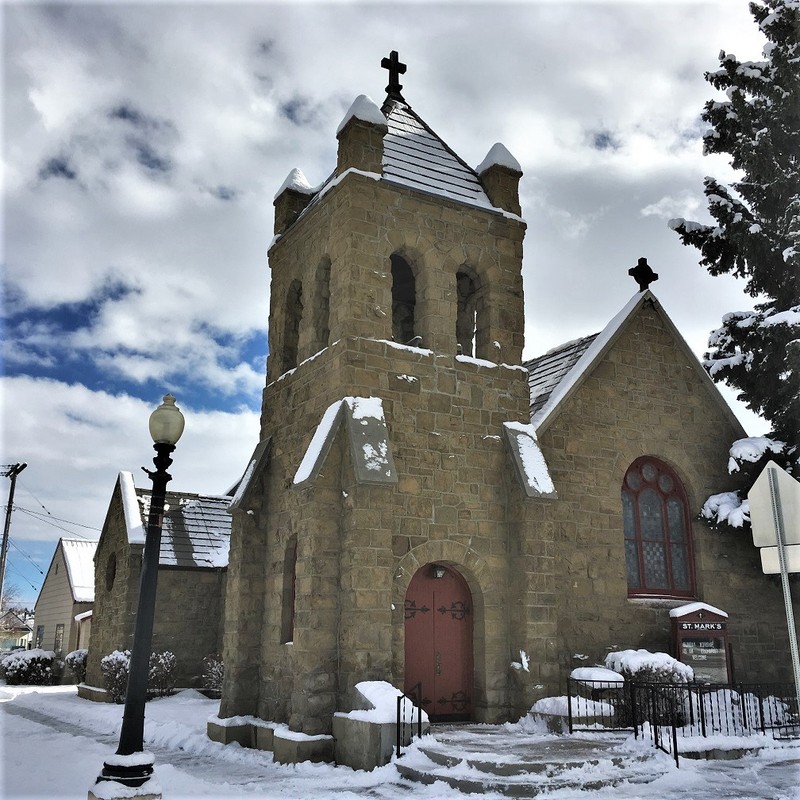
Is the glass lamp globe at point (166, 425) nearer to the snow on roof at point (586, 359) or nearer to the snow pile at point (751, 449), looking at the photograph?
the snow on roof at point (586, 359)

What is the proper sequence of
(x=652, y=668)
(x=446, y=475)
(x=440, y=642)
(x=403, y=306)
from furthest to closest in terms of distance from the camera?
1. (x=403, y=306)
2. (x=446, y=475)
3. (x=440, y=642)
4. (x=652, y=668)

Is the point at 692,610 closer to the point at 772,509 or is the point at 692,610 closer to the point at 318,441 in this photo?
the point at 318,441

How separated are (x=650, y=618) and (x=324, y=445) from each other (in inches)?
288

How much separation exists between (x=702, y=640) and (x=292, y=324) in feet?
34.0

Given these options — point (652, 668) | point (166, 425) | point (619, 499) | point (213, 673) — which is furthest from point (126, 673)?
point (166, 425)

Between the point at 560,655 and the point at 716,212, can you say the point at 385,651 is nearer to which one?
the point at 560,655

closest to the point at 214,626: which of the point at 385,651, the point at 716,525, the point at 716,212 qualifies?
the point at 385,651

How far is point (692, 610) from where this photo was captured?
15047mm

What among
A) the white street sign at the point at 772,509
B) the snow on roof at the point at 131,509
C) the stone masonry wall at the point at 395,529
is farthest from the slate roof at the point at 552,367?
the snow on roof at the point at 131,509

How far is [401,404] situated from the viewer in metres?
14.1

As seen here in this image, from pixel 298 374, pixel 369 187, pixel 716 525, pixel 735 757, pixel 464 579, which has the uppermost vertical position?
pixel 369 187

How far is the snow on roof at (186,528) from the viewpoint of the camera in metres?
23.9

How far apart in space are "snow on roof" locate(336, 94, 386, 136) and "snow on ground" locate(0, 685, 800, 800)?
11069 millimetres

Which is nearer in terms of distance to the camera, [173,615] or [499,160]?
[499,160]
